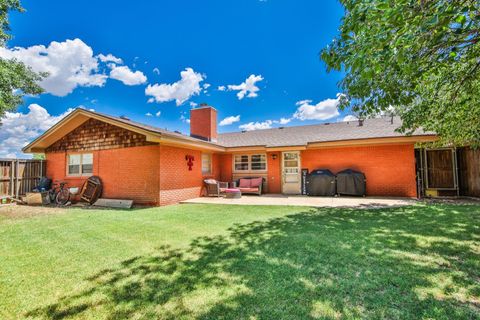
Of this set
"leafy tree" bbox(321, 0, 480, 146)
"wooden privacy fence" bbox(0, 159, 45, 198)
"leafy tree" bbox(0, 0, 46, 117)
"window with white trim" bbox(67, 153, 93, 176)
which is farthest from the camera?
"window with white trim" bbox(67, 153, 93, 176)

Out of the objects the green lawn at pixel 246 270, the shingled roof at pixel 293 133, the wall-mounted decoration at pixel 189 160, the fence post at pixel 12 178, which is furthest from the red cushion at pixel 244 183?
the fence post at pixel 12 178

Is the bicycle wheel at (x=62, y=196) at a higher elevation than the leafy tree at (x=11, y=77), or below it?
below

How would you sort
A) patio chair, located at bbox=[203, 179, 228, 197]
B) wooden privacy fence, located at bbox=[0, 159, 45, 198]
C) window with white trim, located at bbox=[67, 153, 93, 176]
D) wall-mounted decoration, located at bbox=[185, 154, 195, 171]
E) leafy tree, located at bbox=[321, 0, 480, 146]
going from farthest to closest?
patio chair, located at bbox=[203, 179, 228, 197] → window with white trim, located at bbox=[67, 153, 93, 176] → wall-mounted decoration, located at bbox=[185, 154, 195, 171] → wooden privacy fence, located at bbox=[0, 159, 45, 198] → leafy tree, located at bbox=[321, 0, 480, 146]

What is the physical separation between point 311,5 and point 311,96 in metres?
7.27

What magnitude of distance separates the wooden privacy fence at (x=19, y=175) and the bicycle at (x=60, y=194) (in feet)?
5.95

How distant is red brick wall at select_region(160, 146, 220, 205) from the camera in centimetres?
902

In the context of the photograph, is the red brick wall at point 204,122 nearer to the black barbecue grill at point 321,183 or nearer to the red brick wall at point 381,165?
the black barbecue grill at point 321,183

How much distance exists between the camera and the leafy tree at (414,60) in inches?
85.5

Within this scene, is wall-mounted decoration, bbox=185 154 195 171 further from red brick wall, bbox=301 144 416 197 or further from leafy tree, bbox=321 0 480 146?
leafy tree, bbox=321 0 480 146

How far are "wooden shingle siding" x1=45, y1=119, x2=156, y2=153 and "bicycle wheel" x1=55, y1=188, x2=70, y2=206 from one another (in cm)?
210

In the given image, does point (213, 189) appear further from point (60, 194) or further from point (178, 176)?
point (60, 194)

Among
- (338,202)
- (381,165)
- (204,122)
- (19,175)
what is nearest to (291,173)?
(338,202)

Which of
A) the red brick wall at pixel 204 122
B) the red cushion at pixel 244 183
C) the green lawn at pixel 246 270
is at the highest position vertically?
the red brick wall at pixel 204 122

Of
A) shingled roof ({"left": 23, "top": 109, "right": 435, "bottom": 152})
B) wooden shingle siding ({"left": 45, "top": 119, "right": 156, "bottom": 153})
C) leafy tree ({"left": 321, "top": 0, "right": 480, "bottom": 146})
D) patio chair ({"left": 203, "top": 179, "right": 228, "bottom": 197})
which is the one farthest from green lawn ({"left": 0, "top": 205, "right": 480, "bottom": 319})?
patio chair ({"left": 203, "top": 179, "right": 228, "bottom": 197})
